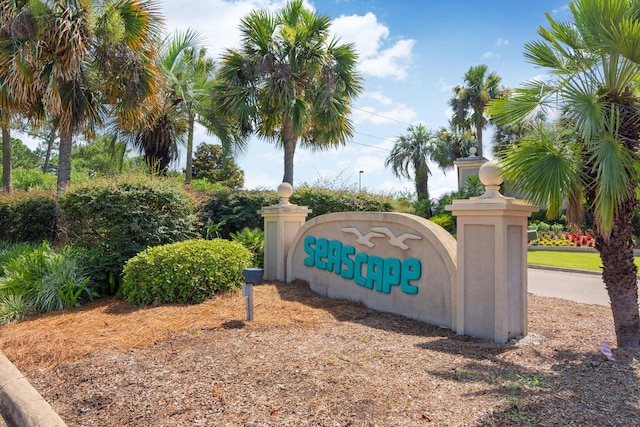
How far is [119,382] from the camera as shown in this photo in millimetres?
3871

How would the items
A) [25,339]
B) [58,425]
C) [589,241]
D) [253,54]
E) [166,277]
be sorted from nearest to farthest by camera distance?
[58,425] < [25,339] < [166,277] < [253,54] < [589,241]

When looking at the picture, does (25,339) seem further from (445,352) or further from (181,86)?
(181,86)

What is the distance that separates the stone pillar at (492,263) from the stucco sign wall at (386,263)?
0.29 meters

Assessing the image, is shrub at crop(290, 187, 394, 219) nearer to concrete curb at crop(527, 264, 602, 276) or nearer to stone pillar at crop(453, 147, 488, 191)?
concrete curb at crop(527, 264, 602, 276)

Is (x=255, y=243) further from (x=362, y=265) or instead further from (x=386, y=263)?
(x=386, y=263)

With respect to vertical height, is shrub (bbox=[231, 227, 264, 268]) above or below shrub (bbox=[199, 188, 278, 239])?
below

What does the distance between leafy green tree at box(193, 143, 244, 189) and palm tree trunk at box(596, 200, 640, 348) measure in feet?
117

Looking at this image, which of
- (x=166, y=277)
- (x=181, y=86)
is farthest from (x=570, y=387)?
(x=181, y=86)

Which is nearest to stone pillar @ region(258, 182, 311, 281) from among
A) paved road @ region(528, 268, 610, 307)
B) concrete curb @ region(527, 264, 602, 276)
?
paved road @ region(528, 268, 610, 307)

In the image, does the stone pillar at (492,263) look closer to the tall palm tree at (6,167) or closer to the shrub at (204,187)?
the shrub at (204,187)

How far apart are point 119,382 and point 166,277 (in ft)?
10.1

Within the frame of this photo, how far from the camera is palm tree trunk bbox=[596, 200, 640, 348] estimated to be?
185 inches

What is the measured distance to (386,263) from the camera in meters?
6.61

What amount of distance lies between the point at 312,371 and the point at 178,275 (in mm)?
3761
